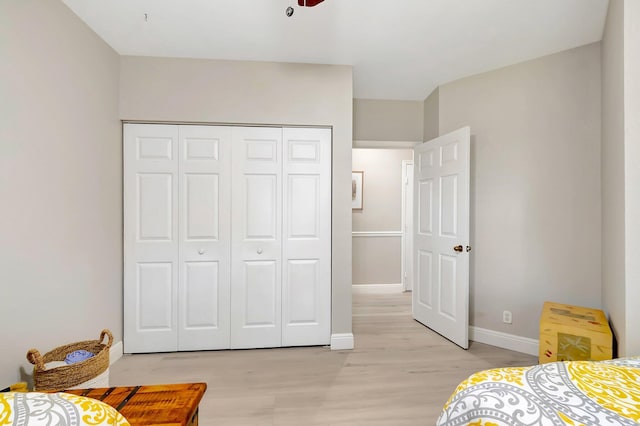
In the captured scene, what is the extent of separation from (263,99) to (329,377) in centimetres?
235

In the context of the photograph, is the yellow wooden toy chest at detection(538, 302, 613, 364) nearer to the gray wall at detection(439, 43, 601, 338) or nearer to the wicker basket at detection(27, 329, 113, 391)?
the gray wall at detection(439, 43, 601, 338)

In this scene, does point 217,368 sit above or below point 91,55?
below

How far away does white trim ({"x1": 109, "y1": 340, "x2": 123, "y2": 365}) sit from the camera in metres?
2.59

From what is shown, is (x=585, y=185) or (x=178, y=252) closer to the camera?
(x=585, y=185)

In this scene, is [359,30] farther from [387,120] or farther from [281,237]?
[281,237]

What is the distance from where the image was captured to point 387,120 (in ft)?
12.2

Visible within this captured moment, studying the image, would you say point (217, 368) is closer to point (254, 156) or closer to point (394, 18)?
point (254, 156)

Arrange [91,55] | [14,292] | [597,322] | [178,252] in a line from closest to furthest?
[14,292] → [597,322] → [91,55] → [178,252]

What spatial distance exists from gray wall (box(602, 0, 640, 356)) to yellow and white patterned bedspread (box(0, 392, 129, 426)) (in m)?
2.31

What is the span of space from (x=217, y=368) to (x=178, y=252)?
40.4 inches

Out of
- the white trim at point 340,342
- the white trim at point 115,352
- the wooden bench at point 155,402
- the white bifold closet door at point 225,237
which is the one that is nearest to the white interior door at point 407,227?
the white trim at point 340,342

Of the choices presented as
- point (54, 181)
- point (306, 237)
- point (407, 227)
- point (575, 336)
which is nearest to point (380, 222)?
point (407, 227)

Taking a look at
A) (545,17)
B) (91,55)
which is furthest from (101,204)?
(545,17)

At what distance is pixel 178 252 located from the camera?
9.19 feet
